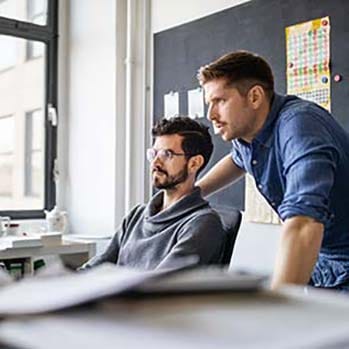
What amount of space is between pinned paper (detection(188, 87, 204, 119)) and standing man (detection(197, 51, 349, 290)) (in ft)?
4.68

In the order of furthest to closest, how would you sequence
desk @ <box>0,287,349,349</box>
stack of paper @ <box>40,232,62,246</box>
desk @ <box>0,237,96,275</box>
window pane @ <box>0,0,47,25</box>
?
window pane @ <box>0,0,47,25</box>, stack of paper @ <box>40,232,62,246</box>, desk @ <box>0,237,96,275</box>, desk @ <box>0,287,349,349</box>

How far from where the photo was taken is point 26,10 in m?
3.80

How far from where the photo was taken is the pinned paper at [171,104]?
10.4 ft

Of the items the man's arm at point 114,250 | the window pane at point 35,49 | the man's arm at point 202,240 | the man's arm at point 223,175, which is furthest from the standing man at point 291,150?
the window pane at point 35,49

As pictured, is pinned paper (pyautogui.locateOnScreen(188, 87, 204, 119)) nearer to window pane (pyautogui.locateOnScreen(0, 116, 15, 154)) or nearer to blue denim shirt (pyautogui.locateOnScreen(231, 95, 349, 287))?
window pane (pyautogui.locateOnScreen(0, 116, 15, 154))

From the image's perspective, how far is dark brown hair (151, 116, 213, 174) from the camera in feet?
6.98

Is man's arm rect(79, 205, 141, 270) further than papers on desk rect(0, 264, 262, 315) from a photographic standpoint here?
Yes

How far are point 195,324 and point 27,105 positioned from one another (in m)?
3.58

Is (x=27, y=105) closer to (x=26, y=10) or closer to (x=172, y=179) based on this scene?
(x=26, y=10)

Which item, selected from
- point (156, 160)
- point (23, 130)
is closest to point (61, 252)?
point (156, 160)

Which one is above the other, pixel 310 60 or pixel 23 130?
pixel 310 60

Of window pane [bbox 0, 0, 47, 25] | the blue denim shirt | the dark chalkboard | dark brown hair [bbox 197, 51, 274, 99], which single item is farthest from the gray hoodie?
window pane [bbox 0, 0, 47, 25]

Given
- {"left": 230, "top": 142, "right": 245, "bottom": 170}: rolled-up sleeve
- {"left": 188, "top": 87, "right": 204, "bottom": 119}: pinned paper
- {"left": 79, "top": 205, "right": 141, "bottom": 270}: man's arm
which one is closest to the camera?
{"left": 230, "top": 142, "right": 245, "bottom": 170}: rolled-up sleeve

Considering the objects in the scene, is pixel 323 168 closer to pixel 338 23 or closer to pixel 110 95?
pixel 338 23
